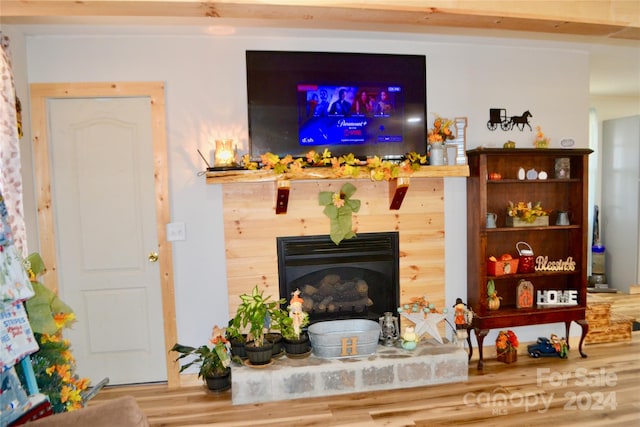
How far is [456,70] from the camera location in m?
3.31

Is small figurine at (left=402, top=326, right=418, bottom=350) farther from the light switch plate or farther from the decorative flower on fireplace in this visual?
the light switch plate

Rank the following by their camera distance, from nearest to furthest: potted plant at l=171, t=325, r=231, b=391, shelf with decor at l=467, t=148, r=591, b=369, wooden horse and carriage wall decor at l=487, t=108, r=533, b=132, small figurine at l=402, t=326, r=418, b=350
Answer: potted plant at l=171, t=325, r=231, b=391 → small figurine at l=402, t=326, r=418, b=350 → shelf with decor at l=467, t=148, r=591, b=369 → wooden horse and carriage wall decor at l=487, t=108, r=533, b=132

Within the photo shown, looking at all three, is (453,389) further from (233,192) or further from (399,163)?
(233,192)

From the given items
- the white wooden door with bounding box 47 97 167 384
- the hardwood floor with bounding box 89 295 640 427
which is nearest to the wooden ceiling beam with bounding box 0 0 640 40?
the white wooden door with bounding box 47 97 167 384

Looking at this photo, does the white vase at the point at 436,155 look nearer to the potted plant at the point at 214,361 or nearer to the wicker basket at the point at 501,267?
the wicker basket at the point at 501,267

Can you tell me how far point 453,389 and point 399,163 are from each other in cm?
160

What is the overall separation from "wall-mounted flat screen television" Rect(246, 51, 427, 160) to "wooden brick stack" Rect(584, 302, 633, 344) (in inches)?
84.5

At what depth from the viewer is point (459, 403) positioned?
8.79 ft

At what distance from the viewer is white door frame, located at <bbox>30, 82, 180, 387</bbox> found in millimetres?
2873

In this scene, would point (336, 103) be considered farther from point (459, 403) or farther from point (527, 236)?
point (459, 403)

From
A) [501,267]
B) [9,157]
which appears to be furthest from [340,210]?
[9,157]

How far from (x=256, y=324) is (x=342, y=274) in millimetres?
823

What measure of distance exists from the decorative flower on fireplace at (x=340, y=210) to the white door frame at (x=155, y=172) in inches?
45.1

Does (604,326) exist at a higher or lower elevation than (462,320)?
lower
